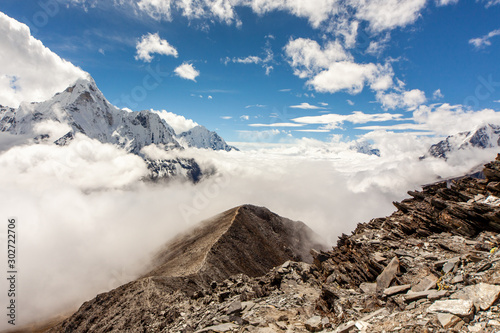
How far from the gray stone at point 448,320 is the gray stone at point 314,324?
8926 mm

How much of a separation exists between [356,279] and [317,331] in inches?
432

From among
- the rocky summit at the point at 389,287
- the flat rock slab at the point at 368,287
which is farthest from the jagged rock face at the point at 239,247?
the flat rock slab at the point at 368,287

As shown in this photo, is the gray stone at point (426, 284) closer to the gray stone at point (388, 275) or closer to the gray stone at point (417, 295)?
the gray stone at point (417, 295)

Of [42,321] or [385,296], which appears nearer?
[385,296]

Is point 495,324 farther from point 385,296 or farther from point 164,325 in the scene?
point 164,325

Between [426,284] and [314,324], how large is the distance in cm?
923

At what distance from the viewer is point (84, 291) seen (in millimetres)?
174875

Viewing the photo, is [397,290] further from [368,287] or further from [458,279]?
[368,287]

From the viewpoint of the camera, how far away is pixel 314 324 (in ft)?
64.7

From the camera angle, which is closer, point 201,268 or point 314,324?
point 314,324

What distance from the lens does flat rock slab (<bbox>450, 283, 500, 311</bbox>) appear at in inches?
513

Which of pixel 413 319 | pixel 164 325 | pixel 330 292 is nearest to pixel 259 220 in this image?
pixel 164 325

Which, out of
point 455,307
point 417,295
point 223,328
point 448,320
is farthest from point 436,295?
point 223,328

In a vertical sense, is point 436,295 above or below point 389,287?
above
